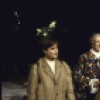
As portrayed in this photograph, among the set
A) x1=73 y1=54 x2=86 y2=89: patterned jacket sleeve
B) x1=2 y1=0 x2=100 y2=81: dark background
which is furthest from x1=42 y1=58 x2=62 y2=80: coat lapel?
x1=2 y1=0 x2=100 y2=81: dark background

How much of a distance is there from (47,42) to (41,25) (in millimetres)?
4194

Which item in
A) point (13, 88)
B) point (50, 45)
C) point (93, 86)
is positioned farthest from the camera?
point (13, 88)

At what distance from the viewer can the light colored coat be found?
4559mm

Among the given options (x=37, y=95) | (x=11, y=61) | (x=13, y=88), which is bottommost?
(x=37, y=95)

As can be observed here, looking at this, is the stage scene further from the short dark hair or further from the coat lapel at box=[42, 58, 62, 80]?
the short dark hair

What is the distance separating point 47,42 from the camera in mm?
4543

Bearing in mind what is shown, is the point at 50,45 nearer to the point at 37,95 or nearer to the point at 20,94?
the point at 37,95

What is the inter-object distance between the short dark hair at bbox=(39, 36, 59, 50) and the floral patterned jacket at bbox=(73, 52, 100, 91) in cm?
101

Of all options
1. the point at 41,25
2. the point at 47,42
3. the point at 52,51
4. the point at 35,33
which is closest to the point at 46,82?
the point at 52,51

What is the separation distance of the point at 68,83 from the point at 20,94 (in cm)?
302

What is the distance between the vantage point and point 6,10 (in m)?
8.36

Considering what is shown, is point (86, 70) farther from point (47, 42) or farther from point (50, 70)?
point (47, 42)

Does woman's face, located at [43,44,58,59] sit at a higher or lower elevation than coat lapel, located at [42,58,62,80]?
higher

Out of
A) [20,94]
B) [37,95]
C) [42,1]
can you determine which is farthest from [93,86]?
[42,1]
